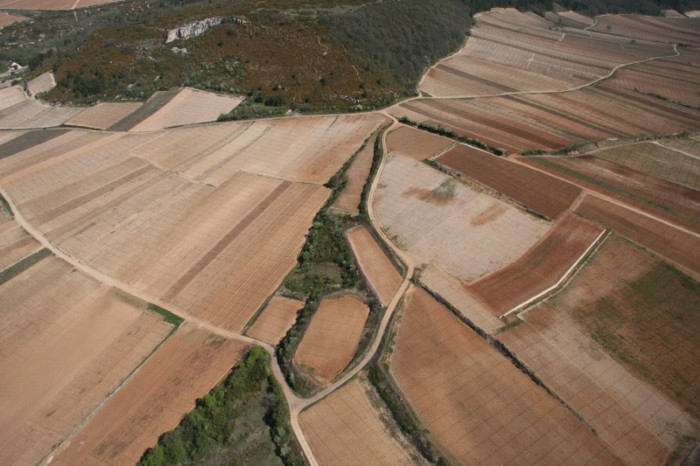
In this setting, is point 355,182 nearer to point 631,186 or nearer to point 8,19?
point 631,186

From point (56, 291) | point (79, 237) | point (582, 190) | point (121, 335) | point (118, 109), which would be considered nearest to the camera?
point (121, 335)

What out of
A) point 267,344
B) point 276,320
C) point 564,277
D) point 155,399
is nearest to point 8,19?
point 276,320

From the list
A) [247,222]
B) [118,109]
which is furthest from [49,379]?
[118,109]

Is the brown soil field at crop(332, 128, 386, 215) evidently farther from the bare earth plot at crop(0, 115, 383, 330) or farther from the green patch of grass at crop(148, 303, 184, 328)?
the green patch of grass at crop(148, 303, 184, 328)

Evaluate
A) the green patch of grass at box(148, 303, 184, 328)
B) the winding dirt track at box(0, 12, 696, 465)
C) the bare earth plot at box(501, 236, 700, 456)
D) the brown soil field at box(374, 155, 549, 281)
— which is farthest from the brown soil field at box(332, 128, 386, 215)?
the bare earth plot at box(501, 236, 700, 456)

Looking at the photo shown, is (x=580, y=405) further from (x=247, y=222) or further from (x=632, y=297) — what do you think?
(x=247, y=222)
